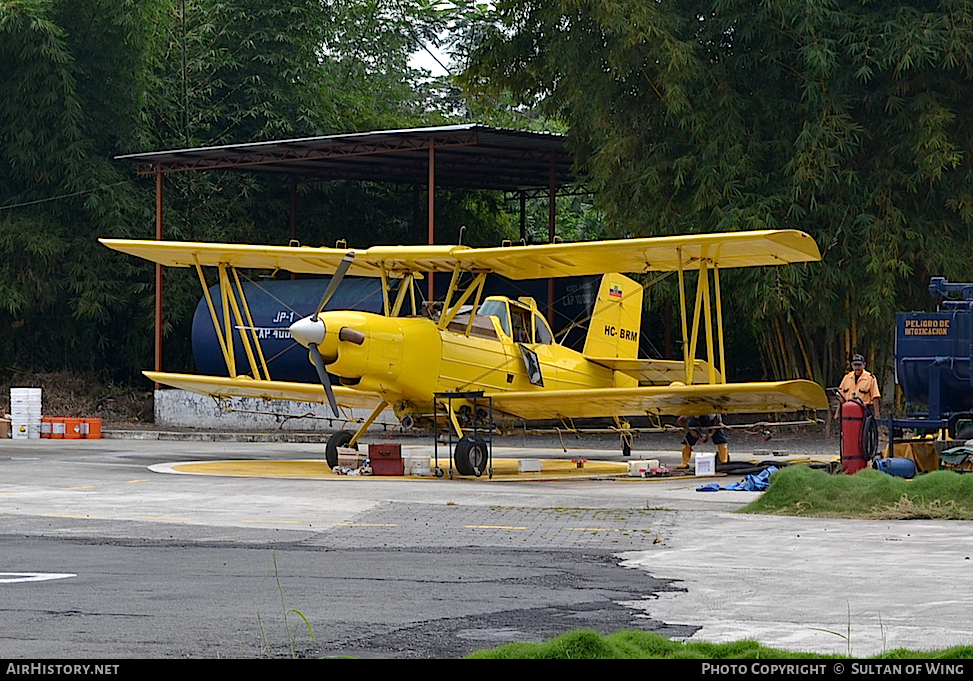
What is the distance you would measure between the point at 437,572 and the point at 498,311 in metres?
11.7

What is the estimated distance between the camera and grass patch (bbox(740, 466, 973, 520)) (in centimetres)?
1127

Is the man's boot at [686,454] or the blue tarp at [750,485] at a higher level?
the blue tarp at [750,485]

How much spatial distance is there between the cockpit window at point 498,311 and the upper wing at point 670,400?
64.8 inches

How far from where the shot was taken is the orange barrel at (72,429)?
25.8 m

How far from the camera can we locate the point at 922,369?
15.7 meters

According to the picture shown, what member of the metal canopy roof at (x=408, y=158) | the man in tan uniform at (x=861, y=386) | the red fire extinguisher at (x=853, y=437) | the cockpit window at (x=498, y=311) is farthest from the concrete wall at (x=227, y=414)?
the red fire extinguisher at (x=853, y=437)

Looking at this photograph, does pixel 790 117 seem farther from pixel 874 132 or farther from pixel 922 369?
pixel 922 369

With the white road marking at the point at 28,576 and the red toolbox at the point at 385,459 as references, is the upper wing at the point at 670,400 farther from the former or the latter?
the white road marking at the point at 28,576

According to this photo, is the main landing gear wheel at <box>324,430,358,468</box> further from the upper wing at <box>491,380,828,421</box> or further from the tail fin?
the tail fin

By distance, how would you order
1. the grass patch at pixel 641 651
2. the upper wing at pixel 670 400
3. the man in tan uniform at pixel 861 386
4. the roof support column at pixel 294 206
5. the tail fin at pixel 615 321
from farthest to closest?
the roof support column at pixel 294 206
the tail fin at pixel 615 321
the man in tan uniform at pixel 861 386
the upper wing at pixel 670 400
the grass patch at pixel 641 651

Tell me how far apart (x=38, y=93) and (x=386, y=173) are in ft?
26.1

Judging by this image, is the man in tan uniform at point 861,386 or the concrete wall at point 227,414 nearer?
the man in tan uniform at point 861,386

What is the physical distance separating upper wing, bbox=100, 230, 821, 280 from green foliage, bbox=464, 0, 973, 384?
5.53 meters

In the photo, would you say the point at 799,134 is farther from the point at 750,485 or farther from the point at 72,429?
the point at 72,429
